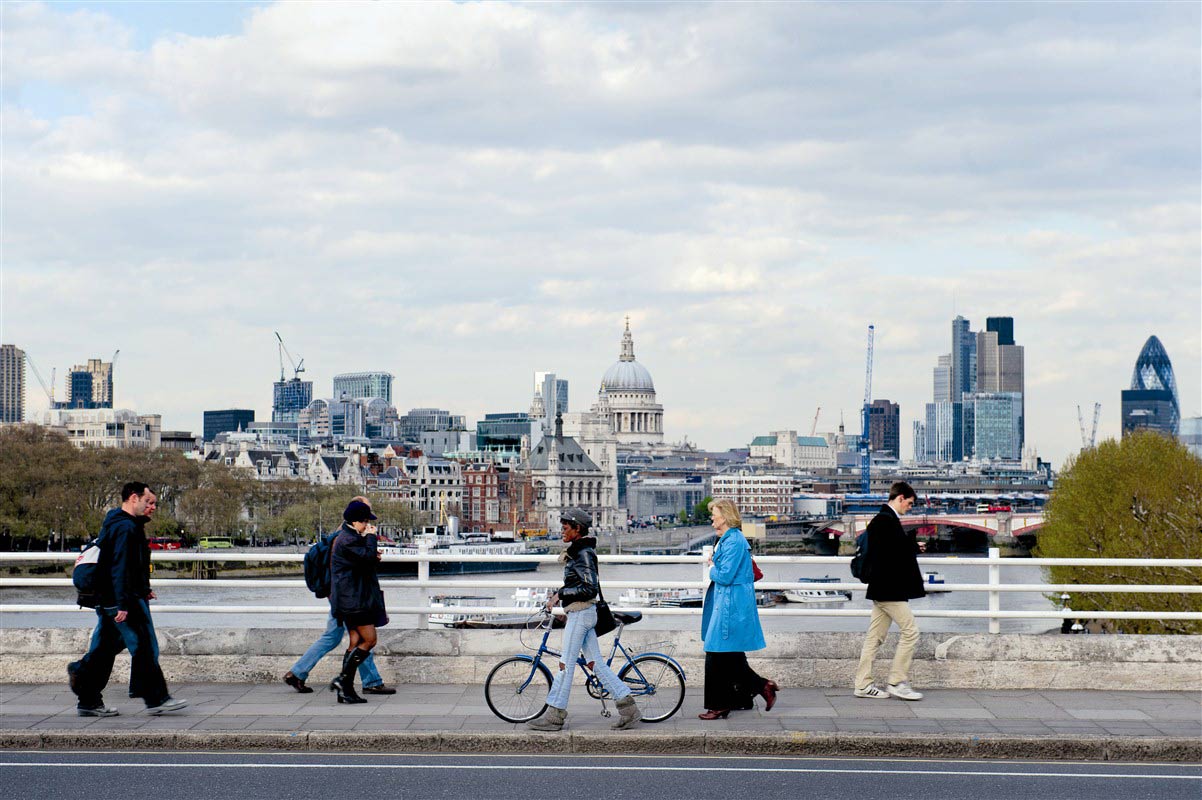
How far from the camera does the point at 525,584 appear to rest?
13.4m

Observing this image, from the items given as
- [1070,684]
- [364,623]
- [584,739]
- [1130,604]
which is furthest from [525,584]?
[1130,604]

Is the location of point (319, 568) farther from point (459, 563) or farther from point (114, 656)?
point (459, 563)

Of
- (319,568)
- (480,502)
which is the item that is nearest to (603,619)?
(319,568)

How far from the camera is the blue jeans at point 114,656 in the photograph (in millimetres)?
12141

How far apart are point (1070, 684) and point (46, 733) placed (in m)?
8.54

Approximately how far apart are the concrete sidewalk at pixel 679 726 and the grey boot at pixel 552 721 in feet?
0.41

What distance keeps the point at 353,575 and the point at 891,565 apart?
446 centimetres

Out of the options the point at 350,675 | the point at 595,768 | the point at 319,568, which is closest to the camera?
the point at 595,768

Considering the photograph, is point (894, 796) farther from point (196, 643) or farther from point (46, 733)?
point (196, 643)

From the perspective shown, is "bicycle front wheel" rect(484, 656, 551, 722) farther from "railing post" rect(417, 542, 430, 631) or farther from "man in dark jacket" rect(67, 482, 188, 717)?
"man in dark jacket" rect(67, 482, 188, 717)

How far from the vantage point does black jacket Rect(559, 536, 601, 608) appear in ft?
38.3

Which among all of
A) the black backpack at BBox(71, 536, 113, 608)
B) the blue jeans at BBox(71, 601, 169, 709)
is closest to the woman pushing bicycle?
the blue jeans at BBox(71, 601, 169, 709)

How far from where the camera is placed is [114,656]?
12219 millimetres

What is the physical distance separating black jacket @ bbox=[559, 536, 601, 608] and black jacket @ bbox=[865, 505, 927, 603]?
2.59 metres
